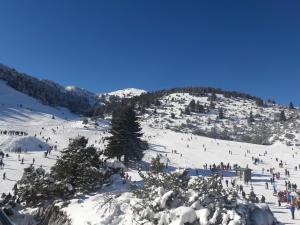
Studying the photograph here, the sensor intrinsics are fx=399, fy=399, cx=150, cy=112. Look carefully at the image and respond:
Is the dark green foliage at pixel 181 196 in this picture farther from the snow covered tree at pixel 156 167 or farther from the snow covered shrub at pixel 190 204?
the snow covered tree at pixel 156 167

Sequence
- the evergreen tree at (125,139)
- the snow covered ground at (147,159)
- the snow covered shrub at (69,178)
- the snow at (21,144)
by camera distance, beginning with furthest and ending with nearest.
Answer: the snow at (21,144)
the evergreen tree at (125,139)
the snow covered shrub at (69,178)
the snow covered ground at (147,159)

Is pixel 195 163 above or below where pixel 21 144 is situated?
above

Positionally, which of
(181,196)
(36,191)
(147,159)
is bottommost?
(36,191)

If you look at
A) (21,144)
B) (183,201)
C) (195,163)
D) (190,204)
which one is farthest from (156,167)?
(21,144)

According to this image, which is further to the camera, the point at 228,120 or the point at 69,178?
the point at 228,120

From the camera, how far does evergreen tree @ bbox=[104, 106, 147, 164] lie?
3866cm

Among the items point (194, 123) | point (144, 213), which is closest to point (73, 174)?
point (144, 213)

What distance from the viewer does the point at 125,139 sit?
39.3 meters

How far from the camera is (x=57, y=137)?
6556 cm

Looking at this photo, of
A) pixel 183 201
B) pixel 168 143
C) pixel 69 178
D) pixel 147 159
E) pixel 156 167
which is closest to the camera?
pixel 183 201

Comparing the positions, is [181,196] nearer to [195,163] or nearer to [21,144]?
[195,163]

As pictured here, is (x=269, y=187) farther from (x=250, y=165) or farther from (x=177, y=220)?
(x=177, y=220)

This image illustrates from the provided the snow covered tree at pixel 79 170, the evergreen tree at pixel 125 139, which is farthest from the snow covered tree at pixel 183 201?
the evergreen tree at pixel 125 139

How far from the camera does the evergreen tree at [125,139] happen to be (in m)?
38.7
